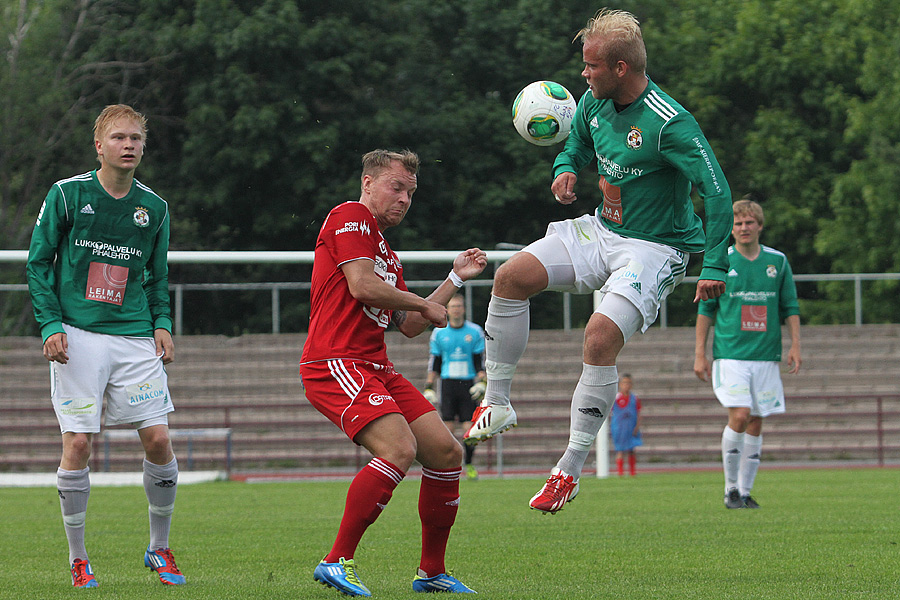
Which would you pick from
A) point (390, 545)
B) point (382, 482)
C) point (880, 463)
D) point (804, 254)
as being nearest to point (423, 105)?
point (804, 254)

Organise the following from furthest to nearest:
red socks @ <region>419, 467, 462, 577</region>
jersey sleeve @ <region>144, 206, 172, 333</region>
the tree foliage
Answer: the tree foliage
jersey sleeve @ <region>144, 206, 172, 333</region>
red socks @ <region>419, 467, 462, 577</region>

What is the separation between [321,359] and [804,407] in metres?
17.1

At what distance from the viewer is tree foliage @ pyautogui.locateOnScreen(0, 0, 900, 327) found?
2664 cm

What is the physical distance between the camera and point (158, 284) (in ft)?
20.8

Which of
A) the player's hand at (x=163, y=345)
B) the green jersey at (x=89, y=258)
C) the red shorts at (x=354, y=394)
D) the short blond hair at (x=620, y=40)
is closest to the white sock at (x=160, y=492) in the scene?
the player's hand at (x=163, y=345)

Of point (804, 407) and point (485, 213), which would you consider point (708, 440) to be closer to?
point (804, 407)

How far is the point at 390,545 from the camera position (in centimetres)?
738

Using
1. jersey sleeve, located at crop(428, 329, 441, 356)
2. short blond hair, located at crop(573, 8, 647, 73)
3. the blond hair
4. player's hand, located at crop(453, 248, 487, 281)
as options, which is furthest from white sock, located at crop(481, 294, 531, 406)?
jersey sleeve, located at crop(428, 329, 441, 356)

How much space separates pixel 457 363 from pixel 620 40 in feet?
31.6

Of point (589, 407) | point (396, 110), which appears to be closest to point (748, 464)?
point (589, 407)

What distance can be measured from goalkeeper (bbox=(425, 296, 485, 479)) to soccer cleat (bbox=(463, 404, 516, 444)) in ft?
29.1

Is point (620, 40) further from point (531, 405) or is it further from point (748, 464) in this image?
point (531, 405)

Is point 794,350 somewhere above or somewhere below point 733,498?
above

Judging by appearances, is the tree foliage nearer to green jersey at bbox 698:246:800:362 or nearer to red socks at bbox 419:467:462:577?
green jersey at bbox 698:246:800:362
